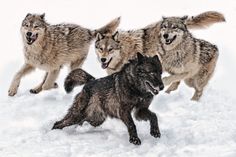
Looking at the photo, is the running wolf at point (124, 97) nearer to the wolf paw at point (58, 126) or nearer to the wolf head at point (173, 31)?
the wolf paw at point (58, 126)

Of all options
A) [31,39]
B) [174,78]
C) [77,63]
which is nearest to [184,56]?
[174,78]

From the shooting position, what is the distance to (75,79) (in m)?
7.85

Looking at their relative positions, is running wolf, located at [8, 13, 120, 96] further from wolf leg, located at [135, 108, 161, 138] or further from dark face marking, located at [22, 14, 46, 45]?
wolf leg, located at [135, 108, 161, 138]

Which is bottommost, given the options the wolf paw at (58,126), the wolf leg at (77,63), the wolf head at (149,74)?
the wolf leg at (77,63)

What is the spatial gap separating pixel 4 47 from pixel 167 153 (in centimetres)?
1262

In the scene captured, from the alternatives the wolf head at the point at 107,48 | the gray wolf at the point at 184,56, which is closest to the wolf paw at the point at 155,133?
the wolf head at the point at 107,48

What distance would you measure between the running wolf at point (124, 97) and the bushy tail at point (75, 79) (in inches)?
6.9

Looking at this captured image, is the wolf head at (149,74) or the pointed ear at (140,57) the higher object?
the pointed ear at (140,57)

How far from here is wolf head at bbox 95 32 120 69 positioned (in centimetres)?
1005

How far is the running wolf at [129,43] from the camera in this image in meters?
10.1

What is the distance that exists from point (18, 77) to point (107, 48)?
1841mm

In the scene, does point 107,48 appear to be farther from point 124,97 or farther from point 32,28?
point 124,97

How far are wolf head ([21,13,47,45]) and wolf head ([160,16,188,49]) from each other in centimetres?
218

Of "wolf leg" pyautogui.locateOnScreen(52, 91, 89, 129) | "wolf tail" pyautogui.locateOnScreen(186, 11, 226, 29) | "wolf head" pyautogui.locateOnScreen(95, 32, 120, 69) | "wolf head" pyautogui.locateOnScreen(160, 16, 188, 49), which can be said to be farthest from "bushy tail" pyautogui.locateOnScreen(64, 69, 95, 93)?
"wolf tail" pyautogui.locateOnScreen(186, 11, 226, 29)
